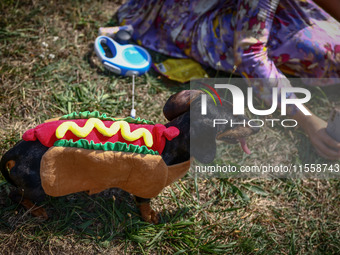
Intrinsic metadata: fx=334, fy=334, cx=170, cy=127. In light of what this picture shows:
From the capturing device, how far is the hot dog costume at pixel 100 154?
4.68ft

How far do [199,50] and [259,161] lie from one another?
93cm

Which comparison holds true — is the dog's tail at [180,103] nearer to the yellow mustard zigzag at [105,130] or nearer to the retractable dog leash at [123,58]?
the yellow mustard zigzag at [105,130]

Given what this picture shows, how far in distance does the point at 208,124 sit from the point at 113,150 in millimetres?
429

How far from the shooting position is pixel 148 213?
1.80m

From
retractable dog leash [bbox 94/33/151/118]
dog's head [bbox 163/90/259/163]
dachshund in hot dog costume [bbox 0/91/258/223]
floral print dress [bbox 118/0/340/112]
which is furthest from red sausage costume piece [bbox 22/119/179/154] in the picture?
floral print dress [bbox 118/0/340/112]

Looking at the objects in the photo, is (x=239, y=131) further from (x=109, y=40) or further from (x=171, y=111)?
(x=109, y=40)

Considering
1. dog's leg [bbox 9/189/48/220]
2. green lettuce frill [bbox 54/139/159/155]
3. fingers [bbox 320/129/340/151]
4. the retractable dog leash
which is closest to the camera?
green lettuce frill [bbox 54/139/159/155]

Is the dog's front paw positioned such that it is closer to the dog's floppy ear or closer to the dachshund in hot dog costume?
the dachshund in hot dog costume

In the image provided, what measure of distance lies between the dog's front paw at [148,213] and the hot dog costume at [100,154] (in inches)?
9.0

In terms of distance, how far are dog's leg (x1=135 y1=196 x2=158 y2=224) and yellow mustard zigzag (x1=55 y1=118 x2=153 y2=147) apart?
15.0 inches

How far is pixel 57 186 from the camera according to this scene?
4.92ft

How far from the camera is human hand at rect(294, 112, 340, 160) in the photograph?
2213mm

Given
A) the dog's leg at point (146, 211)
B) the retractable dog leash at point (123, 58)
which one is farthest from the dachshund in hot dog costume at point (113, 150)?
the retractable dog leash at point (123, 58)

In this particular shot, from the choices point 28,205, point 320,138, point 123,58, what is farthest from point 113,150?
point 320,138
